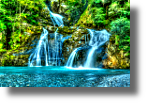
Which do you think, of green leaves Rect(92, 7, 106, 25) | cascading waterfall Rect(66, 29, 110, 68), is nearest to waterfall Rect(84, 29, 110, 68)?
cascading waterfall Rect(66, 29, 110, 68)

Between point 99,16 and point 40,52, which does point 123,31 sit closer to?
point 99,16

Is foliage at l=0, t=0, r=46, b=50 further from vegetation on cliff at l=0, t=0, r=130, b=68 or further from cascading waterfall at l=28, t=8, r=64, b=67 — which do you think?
cascading waterfall at l=28, t=8, r=64, b=67

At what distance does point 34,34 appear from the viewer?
12.3m

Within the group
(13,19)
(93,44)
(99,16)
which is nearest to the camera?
(93,44)

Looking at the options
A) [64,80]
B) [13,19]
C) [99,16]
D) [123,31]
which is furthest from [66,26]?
[64,80]

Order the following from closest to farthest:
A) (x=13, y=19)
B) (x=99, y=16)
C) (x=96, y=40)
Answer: (x=96, y=40) → (x=99, y=16) → (x=13, y=19)

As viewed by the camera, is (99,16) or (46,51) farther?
(99,16)

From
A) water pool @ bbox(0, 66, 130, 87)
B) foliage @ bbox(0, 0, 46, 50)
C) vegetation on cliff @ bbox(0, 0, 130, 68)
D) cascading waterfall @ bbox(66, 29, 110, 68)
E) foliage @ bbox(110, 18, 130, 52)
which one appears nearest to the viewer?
water pool @ bbox(0, 66, 130, 87)

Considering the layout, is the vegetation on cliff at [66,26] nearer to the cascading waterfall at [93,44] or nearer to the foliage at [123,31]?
the foliage at [123,31]
